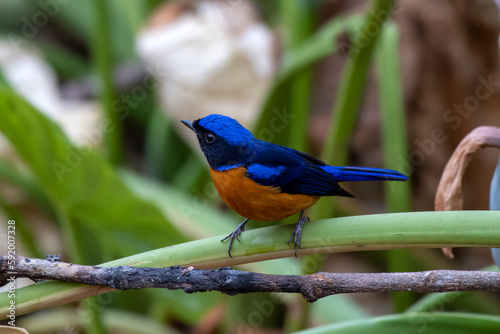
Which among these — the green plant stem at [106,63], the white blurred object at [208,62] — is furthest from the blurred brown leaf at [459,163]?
the white blurred object at [208,62]

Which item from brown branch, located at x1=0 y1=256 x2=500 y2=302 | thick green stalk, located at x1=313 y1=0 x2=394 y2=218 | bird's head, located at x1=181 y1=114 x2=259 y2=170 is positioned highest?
thick green stalk, located at x1=313 y1=0 x2=394 y2=218

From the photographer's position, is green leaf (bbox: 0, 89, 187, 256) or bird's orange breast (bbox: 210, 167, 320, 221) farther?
green leaf (bbox: 0, 89, 187, 256)

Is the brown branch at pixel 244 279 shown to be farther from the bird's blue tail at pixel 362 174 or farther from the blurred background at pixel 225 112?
the blurred background at pixel 225 112

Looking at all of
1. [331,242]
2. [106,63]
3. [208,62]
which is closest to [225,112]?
[208,62]

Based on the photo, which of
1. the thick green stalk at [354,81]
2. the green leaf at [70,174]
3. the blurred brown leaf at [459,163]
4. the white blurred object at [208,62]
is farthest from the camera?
the white blurred object at [208,62]

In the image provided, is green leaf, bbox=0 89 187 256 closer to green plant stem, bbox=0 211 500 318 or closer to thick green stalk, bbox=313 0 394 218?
thick green stalk, bbox=313 0 394 218

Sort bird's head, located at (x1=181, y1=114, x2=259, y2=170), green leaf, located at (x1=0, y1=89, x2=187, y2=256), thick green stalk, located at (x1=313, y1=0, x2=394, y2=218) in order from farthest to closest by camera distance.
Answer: green leaf, located at (x1=0, y1=89, x2=187, y2=256) < thick green stalk, located at (x1=313, y1=0, x2=394, y2=218) < bird's head, located at (x1=181, y1=114, x2=259, y2=170)

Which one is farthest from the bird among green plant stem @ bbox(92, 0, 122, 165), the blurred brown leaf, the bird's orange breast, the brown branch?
green plant stem @ bbox(92, 0, 122, 165)
